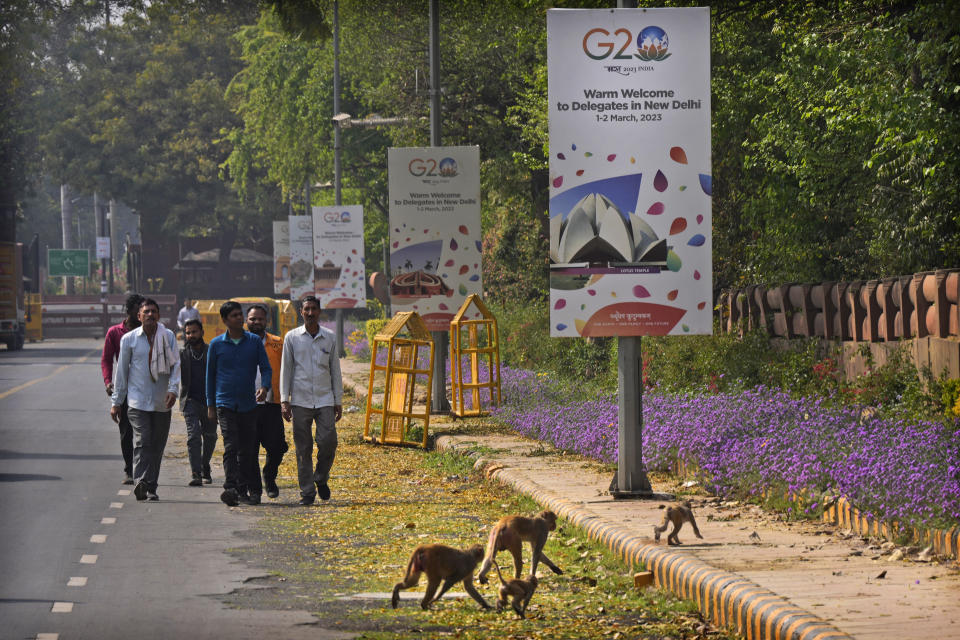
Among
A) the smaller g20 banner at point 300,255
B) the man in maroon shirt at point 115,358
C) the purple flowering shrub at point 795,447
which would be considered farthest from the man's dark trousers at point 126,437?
the smaller g20 banner at point 300,255

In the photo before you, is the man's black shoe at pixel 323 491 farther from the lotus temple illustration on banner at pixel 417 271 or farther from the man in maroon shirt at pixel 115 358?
the lotus temple illustration on banner at pixel 417 271

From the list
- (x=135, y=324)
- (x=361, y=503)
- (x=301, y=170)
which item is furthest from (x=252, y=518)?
(x=301, y=170)

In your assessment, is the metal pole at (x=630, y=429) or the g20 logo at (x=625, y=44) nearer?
the g20 logo at (x=625, y=44)

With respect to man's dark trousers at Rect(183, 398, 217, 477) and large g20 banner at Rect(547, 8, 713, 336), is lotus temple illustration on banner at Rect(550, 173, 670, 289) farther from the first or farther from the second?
man's dark trousers at Rect(183, 398, 217, 477)

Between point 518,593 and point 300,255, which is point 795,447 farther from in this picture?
point 300,255

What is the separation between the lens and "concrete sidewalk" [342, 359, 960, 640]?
6.31 metres

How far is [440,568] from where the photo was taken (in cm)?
710

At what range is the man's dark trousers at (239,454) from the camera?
13.0 metres

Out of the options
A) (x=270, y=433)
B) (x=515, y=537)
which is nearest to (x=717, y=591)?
(x=515, y=537)

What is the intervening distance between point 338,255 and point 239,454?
24.3 m

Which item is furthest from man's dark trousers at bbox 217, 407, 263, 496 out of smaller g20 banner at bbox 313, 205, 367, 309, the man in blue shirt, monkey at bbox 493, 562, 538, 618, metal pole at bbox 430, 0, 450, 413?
smaller g20 banner at bbox 313, 205, 367, 309

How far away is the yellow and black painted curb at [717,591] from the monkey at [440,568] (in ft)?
4.01

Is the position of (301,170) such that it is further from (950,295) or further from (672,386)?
(950,295)

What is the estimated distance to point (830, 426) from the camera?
11.5 metres
